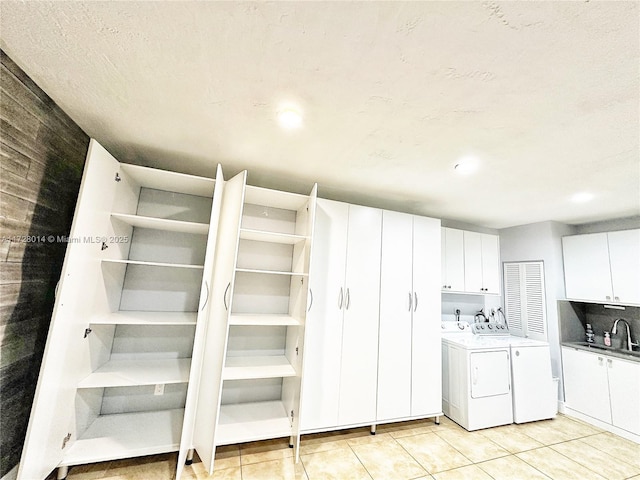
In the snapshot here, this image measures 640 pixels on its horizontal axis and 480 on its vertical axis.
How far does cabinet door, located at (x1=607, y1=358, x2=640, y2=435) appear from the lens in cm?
266

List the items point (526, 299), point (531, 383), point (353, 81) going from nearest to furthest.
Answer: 1. point (353, 81)
2. point (531, 383)
3. point (526, 299)

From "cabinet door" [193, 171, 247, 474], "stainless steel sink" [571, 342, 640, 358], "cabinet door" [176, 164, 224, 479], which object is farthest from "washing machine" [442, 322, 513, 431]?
"cabinet door" [176, 164, 224, 479]

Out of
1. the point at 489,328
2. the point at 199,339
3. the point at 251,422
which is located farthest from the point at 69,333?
the point at 489,328

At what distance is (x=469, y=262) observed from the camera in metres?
3.68

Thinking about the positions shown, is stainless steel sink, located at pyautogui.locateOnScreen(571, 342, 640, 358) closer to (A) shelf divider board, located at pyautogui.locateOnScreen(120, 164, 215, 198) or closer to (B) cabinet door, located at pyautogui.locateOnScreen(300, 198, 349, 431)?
(B) cabinet door, located at pyautogui.locateOnScreen(300, 198, 349, 431)

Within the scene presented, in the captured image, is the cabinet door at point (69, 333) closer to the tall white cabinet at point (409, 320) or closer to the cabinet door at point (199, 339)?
the cabinet door at point (199, 339)

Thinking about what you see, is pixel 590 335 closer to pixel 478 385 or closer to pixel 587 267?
pixel 587 267

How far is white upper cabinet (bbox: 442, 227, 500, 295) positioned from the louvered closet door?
27 centimetres

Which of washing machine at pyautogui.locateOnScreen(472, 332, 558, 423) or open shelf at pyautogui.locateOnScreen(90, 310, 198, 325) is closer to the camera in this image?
open shelf at pyautogui.locateOnScreen(90, 310, 198, 325)

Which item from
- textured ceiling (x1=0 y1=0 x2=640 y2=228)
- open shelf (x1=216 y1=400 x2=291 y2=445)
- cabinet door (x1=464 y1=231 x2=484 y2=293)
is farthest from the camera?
cabinet door (x1=464 y1=231 x2=484 y2=293)

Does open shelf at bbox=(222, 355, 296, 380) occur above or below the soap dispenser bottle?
below

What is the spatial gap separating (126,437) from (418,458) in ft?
7.66

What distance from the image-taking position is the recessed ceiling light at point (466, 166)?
202 centimetres

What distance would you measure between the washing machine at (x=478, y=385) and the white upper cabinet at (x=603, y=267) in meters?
1.40
